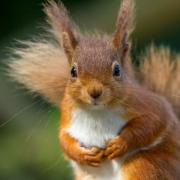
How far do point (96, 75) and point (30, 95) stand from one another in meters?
1.60

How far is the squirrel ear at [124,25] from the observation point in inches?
115

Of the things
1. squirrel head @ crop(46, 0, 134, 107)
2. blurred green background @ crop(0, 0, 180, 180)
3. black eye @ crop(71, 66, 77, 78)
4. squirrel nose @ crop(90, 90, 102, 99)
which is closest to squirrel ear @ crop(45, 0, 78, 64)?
squirrel head @ crop(46, 0, 134, 107)

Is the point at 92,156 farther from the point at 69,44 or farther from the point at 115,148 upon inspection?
the point at 69,44

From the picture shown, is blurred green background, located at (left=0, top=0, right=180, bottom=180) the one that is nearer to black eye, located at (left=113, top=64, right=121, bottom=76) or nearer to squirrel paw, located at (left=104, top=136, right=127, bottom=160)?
squirrel paw, located at (left=104, top=136, right=127, bottom=160)

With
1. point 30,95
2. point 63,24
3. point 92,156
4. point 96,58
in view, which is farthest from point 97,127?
point 30,95

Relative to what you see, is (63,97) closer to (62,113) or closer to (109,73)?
(62,113)

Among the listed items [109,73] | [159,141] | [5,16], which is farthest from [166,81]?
[5,16]

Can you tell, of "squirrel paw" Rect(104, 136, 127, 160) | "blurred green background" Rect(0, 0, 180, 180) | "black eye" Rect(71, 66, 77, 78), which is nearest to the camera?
"black eye" Rect(71, 66, 77, 78)

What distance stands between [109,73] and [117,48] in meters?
0.14

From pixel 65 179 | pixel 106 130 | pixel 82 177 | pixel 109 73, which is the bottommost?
pixel 65 179

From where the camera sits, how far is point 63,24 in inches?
117

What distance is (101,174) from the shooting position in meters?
3.14

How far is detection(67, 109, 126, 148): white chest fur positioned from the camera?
2.94m

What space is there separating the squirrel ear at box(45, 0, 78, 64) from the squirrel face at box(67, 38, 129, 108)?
4 cm
